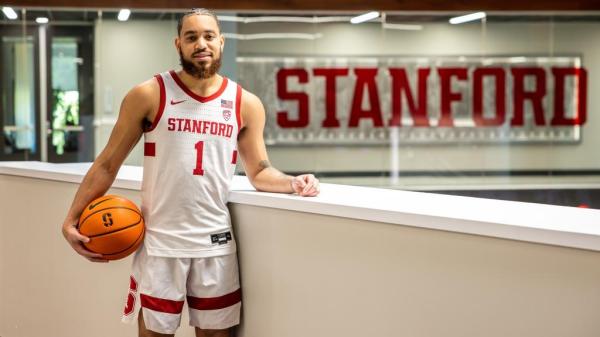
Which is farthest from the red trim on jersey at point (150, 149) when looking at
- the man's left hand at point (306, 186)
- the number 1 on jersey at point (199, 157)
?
the man's left hand at point (306, 186)

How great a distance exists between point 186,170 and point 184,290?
15.3 inches

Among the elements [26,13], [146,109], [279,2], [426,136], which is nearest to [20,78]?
[26,13]

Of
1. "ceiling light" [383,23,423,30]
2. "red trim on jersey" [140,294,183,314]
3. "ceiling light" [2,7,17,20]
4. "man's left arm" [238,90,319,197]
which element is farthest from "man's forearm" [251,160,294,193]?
"ceiling light" [2,7,17,20]

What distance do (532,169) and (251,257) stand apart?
7.99 m

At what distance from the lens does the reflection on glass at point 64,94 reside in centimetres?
962

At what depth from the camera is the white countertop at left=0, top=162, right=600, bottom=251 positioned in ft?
6.56

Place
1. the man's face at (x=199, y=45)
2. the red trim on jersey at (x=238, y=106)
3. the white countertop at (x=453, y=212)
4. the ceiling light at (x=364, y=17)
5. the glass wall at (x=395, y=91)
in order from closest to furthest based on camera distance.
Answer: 1. the white countertop at (x=453, y=212)
2. the man's face at (x=199, y=45)
3. the red trim on jersey at (x=238, y=106)
4. the glass wall at (x=395, y=91)
5. the ceiling light at (x=364, y=17)

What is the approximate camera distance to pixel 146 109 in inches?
106

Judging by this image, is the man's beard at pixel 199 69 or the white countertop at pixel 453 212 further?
the man's beard at pixel 199 69

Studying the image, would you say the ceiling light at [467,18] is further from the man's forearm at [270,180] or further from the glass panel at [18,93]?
the man's forearm at [270,180]

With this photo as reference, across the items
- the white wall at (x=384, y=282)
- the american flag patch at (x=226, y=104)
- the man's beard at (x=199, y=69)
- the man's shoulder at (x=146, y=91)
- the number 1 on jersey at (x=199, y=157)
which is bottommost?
the white wall at (x=384, y=282)

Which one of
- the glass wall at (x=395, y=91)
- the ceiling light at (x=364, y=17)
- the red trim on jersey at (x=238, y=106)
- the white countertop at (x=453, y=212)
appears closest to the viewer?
the white countertop at (x=453, y=212)

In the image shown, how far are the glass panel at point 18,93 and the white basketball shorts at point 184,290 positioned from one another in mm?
7335

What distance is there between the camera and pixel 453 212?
2281mm
